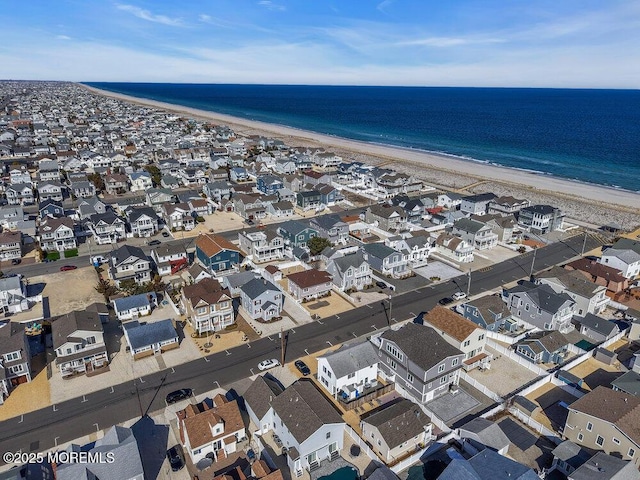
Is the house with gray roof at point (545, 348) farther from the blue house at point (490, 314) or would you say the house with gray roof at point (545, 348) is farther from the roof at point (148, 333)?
the roof at point (148, 333)

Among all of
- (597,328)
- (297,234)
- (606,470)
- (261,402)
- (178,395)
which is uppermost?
(297,234)

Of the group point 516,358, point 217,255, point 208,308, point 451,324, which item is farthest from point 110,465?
point 516,358

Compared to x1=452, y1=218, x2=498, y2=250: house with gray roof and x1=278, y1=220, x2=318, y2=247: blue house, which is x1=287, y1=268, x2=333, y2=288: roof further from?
x1=452, y1=218, x2=498, y2=250: house with gray roof

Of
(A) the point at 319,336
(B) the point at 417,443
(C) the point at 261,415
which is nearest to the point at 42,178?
(A) the point at 319,336

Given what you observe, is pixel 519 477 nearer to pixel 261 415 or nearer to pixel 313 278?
pixel 261 415

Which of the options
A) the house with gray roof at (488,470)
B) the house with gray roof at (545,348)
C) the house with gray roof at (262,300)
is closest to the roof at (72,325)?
the house with gray roof at (262,300)

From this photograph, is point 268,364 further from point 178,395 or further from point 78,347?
point 78,347
